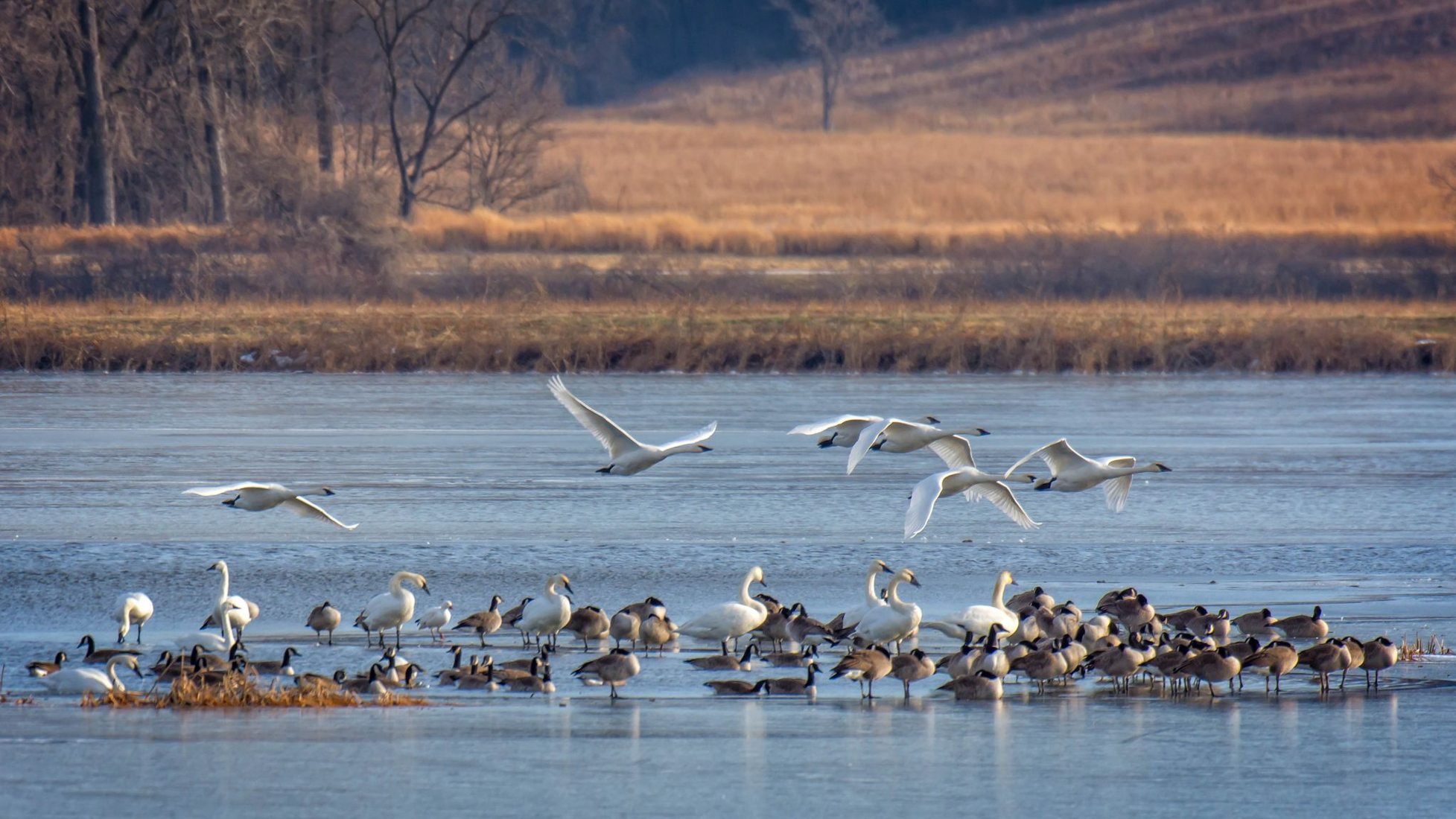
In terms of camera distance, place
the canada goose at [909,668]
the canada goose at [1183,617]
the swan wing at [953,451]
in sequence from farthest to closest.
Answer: the swan wing at [953,451] < the canada goose at [1183,617] < the canada goose at [909,668]

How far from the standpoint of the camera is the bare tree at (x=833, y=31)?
274 ft

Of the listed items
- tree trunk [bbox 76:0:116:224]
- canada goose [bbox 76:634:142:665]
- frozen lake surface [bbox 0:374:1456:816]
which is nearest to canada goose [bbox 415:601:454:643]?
frozen lake surface [bbox 0:374:1456:816]

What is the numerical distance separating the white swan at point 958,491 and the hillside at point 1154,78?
6059 cm

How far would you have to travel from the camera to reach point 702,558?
12930 millimetres

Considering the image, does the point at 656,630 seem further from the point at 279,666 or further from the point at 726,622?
the point at 279,666

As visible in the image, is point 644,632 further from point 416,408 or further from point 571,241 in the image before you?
point 571,241

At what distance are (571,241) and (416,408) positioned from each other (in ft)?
53.8

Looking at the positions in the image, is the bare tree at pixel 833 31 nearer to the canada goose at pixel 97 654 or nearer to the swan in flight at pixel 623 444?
the swan in flight at pixel 623 444

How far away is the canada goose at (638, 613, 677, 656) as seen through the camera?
9969 millimetres

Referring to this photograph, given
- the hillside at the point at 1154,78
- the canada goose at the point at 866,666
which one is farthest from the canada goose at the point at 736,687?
the hillside at the point at 1154,78

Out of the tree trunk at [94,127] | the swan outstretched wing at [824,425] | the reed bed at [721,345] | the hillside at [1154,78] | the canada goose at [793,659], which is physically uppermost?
the hillside at [1154,78]

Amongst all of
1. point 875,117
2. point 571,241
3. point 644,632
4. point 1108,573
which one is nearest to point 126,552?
point 644,632

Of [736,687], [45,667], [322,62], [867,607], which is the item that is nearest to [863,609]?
[867,607]

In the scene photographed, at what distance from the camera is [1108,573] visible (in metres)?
12.6
